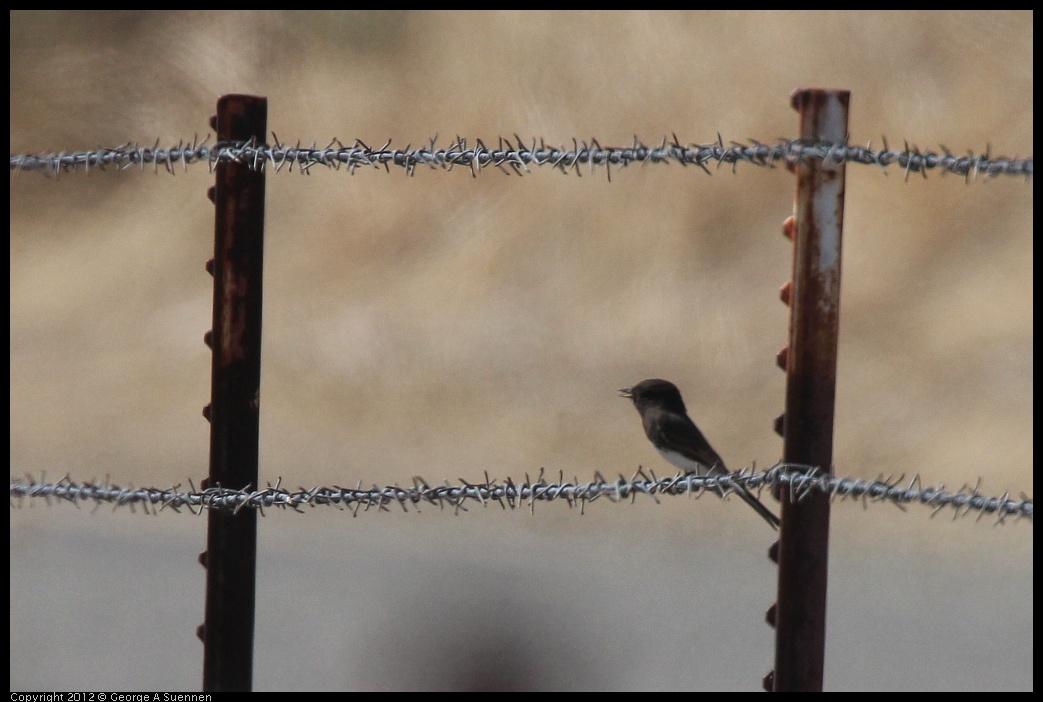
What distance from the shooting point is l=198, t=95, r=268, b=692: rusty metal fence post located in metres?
3.07

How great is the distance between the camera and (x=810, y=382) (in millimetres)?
2857

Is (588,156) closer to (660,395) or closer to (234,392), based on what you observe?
(234,392)

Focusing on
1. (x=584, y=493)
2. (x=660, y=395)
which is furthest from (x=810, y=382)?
(x=660, y=395)

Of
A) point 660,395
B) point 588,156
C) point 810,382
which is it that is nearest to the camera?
point 810,382

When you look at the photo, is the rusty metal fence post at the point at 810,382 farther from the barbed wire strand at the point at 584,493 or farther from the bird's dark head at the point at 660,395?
the bird's dark head at the point at 660,395

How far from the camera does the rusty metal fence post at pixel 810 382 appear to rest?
283 centimetres

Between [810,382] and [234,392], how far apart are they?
1.18m

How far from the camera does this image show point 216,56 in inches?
649

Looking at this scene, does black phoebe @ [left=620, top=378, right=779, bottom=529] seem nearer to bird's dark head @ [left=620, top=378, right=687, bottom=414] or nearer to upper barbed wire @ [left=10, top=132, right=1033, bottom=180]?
bird's dark head @ [left=620, top=378, right=687, bottom=414]

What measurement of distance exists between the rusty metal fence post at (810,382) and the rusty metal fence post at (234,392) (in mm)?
1095

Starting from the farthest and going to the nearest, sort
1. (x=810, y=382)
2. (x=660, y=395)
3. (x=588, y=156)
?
(x=660, y=395) → (x=588, y=156) → (x=810, y=382)

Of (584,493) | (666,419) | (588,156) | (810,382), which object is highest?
(588,156)

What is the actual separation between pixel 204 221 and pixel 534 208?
→ 11.4 ft

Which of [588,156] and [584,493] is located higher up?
[588,156]
